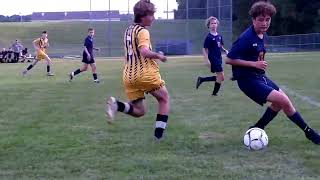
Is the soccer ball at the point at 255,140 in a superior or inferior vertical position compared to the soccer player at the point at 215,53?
inferior

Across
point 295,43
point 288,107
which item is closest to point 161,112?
point 288,107

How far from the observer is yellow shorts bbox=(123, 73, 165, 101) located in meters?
8.59

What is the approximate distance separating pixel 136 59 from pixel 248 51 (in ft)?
4.59

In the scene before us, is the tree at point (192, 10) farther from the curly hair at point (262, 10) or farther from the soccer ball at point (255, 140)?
the soccer ball at point (255, 140)

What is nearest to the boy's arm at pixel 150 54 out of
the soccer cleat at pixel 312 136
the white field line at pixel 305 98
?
the soccer cleat at pixel 312 136

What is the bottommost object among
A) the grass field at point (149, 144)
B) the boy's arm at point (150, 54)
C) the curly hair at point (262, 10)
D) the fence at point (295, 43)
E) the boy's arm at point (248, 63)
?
the fence at point (295, 43)

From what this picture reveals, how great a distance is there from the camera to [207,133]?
9.52 m

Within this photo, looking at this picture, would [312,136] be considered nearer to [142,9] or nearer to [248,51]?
[248,51]

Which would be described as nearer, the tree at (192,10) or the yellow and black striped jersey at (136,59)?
the yellow and black striped jersey at (136,59)

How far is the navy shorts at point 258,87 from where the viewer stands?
820cm

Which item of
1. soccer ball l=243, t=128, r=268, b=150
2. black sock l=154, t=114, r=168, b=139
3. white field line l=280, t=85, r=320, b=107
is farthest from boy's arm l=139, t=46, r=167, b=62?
white field line l=280, t=85, r=320, b=107

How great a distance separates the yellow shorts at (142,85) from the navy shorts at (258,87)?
104 cm

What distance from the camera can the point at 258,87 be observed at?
27.0 ft

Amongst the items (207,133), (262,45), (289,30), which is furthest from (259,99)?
(289,30)
